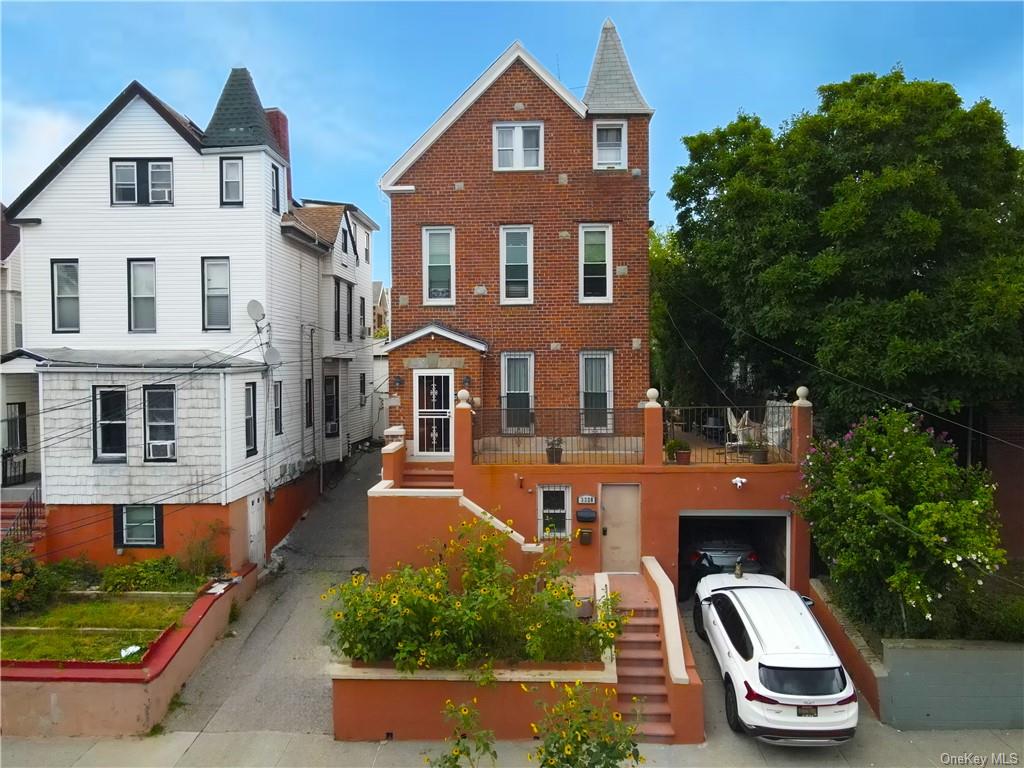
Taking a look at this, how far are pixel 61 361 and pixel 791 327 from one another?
1542 centimetres

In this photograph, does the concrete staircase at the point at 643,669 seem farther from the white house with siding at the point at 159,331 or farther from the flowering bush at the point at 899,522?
the white house with siding at the point at 159,331

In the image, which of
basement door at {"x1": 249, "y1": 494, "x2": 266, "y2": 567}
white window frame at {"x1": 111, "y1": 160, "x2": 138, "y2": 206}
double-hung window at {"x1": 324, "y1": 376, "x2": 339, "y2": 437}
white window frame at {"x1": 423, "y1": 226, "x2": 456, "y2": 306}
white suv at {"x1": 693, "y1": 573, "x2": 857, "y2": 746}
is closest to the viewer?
white suv at {"x1": 693, "y1": 573, "x2": 857, "y2": 746}

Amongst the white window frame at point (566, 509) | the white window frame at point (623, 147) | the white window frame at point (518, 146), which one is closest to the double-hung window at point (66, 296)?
the white window frame at point (518, 146)

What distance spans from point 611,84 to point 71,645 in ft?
53.5

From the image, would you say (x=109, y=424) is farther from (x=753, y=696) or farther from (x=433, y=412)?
(x=753, y=696)

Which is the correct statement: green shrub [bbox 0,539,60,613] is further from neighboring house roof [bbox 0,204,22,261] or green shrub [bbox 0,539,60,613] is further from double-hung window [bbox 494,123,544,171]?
double-hung window [bbox 494,123,544,171]

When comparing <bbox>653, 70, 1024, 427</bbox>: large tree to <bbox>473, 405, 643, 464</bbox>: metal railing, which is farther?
<bbox>473, 405, 643, 464</bbox>: metal railing

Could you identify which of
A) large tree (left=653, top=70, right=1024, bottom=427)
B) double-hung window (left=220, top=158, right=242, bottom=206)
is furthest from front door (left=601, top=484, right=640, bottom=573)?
double-hung window (left=220, top=158, right=242, bottom=206)

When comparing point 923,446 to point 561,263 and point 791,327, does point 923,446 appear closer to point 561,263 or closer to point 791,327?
point 791,327

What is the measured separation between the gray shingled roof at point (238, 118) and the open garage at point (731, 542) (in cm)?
1310

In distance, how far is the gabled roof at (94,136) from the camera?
15.4 m

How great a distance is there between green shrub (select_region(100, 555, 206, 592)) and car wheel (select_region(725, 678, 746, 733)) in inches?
404

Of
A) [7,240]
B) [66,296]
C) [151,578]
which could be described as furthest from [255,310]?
[7,240]

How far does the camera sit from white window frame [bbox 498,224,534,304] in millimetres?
16188
